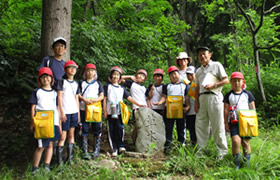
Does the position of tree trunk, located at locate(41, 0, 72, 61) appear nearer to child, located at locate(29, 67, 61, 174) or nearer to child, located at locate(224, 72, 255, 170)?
child, located at locate(29, 67, 61, 174)

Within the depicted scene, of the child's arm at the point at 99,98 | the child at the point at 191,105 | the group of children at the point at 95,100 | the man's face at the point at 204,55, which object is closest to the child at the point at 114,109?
the group of children at the point at 95,100

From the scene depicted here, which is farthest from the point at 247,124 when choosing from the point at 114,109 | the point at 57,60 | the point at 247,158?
the point at 57,60

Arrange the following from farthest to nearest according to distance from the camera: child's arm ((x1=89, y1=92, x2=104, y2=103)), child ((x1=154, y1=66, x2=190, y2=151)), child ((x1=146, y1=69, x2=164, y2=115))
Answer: child ((x1=146, y1=69, x2=164, y2=115)) < child ((x1=154, y1=66, x2=190, y2=151)) < child's arm ((x1=89, y1=92, x2=104, y2=103))

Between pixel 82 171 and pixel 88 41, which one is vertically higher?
pixel 88 41

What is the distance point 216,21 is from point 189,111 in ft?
34.3

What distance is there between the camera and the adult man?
13.1 feet

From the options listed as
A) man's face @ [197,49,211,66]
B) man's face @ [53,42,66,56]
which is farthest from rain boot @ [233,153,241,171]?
man's face @ [53,42,66,56]

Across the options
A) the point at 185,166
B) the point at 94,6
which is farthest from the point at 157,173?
the point at 94,6

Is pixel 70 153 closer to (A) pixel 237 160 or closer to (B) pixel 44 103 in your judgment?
(B) pixel 44 103

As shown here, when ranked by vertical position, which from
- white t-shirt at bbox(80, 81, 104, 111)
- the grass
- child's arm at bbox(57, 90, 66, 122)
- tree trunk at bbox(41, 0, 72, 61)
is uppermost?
tree trunk at bbox(41, 0, 72, 61)

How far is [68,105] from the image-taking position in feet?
12.4

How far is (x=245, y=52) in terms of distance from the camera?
1000 centimetres

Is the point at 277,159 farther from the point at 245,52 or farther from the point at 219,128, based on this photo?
the point at 245,52

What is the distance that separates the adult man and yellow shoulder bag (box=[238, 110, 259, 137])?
447 millimetres
